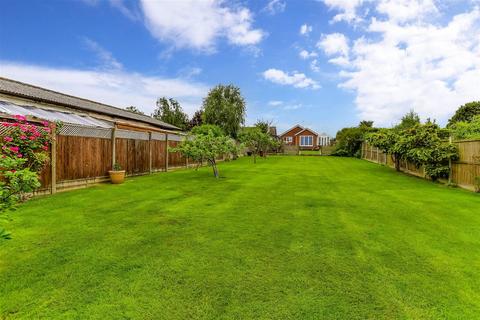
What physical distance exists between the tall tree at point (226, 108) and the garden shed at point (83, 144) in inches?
597

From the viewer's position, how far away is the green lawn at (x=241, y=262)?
98.5 inches

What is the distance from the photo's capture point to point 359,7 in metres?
13.5

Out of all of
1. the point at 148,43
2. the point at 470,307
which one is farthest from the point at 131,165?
the point at 470,307

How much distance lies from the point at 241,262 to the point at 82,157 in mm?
8258

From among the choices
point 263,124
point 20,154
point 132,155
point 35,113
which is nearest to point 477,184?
point 20,154

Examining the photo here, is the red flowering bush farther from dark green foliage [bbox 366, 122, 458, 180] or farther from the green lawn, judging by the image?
dark green foliage [bbox 366, 122, 458, 180]

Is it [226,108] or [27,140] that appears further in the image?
[226,108]

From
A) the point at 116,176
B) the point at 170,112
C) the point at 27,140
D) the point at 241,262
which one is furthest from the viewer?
the point at 170,112

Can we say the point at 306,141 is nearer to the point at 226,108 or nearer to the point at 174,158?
the point at 226,108

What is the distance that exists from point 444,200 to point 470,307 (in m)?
6.11

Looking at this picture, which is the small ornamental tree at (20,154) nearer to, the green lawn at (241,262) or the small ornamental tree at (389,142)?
the green lawn at (241,262)

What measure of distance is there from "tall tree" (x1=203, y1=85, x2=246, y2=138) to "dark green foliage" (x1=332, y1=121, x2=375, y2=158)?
43.6 ft

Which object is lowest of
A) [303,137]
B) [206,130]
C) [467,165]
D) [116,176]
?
[116,176]

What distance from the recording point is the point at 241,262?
3.44 metres
